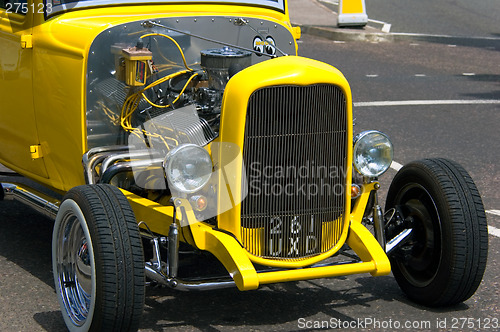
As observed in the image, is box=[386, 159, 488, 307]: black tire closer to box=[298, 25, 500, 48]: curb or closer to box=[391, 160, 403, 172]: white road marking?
box=[391, 160, 403, 172]: white road marking


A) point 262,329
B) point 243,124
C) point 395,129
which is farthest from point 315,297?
point 395,129

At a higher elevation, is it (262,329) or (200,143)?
(200,143)

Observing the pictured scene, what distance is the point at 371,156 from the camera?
4488 millimetres

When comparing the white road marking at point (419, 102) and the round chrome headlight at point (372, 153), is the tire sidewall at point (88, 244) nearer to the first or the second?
the round chrome headlight at point (372, 153)

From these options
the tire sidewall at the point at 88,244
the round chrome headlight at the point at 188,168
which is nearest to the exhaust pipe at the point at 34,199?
the tire sidewall at the point at 88,244

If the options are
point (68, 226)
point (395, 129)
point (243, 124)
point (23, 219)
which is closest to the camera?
point (243, 124)

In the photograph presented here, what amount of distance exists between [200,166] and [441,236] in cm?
134

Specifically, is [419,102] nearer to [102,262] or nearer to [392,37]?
[392,37]

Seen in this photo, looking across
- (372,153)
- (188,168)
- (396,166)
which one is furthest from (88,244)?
(396,166)

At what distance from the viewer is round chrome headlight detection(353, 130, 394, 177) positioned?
444 centimetres

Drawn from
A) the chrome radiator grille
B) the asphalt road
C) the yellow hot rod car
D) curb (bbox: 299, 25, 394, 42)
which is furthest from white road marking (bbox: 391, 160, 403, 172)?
the asphalt road

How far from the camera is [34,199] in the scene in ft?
17.3

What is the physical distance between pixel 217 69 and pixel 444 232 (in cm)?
148

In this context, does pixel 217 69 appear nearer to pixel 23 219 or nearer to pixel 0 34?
pixel 0 34
